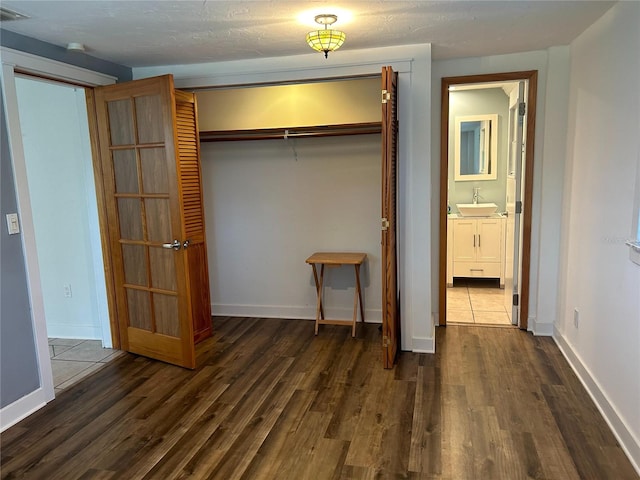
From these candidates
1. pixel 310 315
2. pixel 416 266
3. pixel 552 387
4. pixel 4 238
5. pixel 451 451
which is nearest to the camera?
pixel 451 451

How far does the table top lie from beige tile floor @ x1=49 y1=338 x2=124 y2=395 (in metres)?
1.87

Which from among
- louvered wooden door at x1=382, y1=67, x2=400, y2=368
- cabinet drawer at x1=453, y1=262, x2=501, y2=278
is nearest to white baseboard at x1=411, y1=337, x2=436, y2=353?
louvered wooden door at x1=382, y1=67, x2=400, y2=368

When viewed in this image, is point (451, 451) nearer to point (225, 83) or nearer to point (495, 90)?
point (225, 83)

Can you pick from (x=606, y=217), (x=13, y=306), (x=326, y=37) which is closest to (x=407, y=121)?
(x=326, y=37)

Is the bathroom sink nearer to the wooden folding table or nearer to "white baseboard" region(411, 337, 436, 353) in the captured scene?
the wooden folding table

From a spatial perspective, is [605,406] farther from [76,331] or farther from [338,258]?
[76,331]

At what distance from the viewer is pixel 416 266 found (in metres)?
3.56

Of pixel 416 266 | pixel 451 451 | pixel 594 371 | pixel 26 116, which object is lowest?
pixel 451 451

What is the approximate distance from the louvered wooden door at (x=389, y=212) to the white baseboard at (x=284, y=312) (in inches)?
33.1

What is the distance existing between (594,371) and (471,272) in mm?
2778

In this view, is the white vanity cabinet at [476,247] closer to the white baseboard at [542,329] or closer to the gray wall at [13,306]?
the white baseboard at [542,329]

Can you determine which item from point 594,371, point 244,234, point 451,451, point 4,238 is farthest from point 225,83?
point 594,371

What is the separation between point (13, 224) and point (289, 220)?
7.66 feet

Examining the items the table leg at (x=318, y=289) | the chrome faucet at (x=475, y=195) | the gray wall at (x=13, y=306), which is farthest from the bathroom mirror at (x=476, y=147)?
the gray wall at (x=13, y=306)
